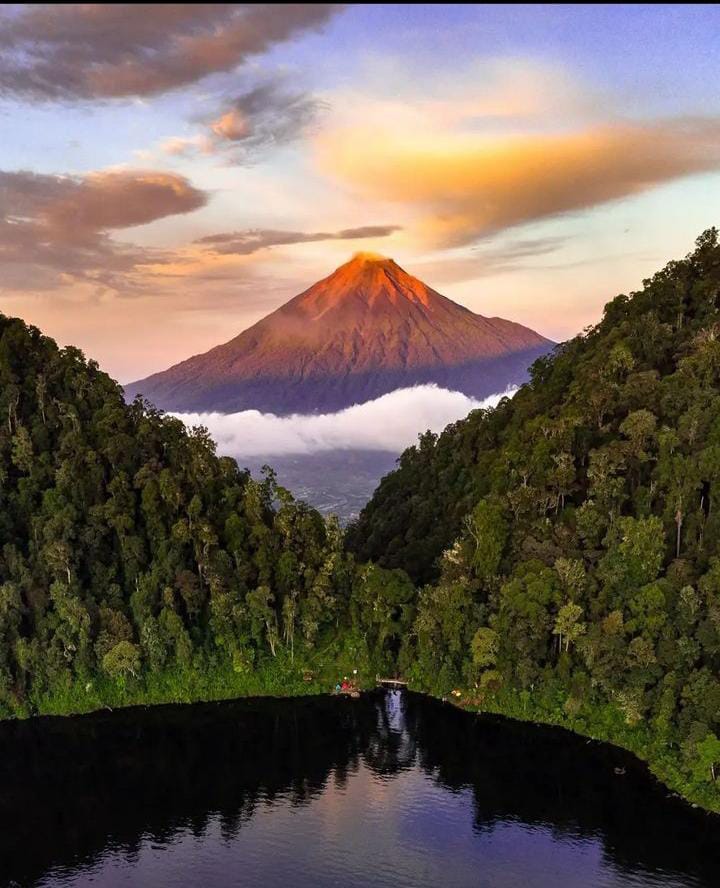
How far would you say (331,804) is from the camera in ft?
146

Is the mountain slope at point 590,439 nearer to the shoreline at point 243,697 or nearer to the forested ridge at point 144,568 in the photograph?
the forested ridge at point 144,568

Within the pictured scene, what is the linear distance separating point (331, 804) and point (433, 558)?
2832 centimetres

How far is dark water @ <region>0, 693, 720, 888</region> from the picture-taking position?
126ft

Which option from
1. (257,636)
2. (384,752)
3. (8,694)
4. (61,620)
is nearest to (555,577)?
(384,752)

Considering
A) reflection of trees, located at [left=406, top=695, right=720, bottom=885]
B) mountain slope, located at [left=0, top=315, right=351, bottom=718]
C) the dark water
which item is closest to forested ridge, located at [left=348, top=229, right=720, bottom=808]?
reflection of trees, located at [left=406, top=695, right=720, bottom=885]

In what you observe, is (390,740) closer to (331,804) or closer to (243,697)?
(331,804)

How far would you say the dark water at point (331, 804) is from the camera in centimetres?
3834

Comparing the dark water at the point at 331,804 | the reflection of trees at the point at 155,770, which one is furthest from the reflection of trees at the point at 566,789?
the reflection of trees at the point at 155,770

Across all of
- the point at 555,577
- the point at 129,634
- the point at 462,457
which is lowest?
the point at 129,634

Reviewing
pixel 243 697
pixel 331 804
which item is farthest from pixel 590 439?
pixel 243 697

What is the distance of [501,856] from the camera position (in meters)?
39.2

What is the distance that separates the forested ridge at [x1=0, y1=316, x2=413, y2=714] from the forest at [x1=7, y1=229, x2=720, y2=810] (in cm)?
18

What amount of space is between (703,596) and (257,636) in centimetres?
3367

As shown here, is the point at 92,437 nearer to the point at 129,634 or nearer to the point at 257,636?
the point at 129,634
